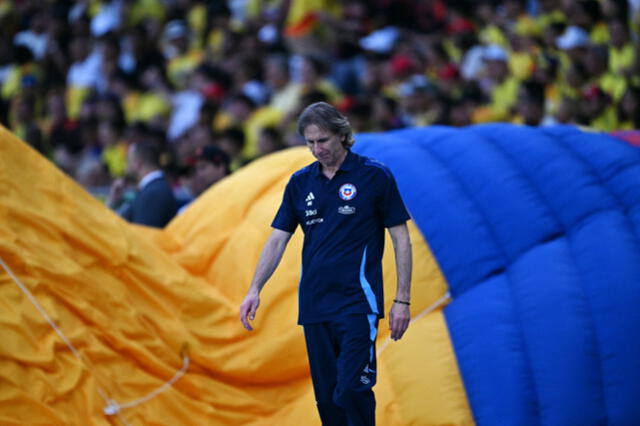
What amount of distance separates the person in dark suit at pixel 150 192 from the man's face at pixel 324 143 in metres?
2.91

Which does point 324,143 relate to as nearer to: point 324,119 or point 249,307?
point 324,119

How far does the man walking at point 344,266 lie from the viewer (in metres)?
3.26

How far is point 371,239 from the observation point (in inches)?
131

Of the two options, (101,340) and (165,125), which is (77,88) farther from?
(101,340)

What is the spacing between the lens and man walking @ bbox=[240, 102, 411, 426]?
3.26 meters

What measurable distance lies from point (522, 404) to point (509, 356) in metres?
0.22

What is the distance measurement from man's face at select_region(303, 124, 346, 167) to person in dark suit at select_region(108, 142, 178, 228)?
9.53 ft

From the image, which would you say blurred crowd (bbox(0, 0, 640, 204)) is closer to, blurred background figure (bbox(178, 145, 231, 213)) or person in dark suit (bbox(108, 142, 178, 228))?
blurred background figure (bbox(178, 145, 231, 213))

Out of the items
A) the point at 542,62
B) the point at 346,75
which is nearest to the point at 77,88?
the point at 346,75

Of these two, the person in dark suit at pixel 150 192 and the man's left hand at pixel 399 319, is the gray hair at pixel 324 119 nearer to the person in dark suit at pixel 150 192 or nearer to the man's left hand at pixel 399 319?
the man's left hand at pixel 399 319

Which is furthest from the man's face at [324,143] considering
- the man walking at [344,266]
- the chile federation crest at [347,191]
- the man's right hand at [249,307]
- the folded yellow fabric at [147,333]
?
the folded yellow fabric at [147,333]

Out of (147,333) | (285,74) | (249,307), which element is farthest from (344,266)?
(285,74)

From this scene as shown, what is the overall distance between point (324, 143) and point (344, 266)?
475 millimetres

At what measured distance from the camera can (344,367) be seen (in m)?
3.25
